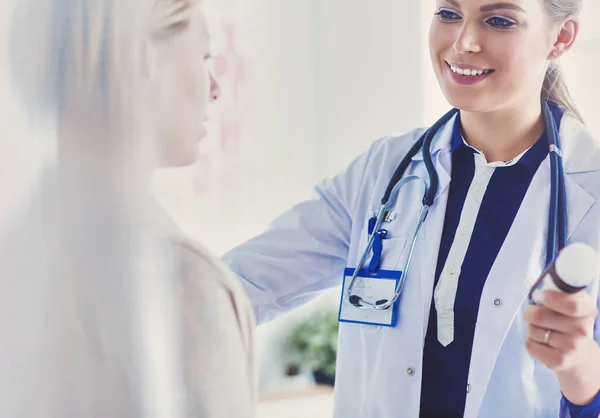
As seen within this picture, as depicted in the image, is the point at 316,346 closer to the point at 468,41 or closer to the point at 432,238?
the point at 432,238

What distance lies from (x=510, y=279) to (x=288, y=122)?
396 mm

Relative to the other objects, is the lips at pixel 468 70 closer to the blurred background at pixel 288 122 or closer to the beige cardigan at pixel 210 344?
the blurred background at pixel 288 122

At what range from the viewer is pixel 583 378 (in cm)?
92

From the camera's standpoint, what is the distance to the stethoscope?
3.31 ft

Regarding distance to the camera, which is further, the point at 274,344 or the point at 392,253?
the point at 392,253

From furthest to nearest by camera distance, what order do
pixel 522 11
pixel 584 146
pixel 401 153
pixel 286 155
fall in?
1. pixel 401 153
2. pixel 584 146
3. pixel 522 11
4. pixel 286 155

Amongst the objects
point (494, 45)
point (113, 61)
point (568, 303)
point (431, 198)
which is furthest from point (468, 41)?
point (113, 61)

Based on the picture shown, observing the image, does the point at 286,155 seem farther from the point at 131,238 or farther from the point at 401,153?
the point at 401,153

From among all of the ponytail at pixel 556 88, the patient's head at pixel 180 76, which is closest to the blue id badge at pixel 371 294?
the ponytail at pixel 556 88

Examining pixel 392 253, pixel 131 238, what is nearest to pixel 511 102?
pixel 392 253

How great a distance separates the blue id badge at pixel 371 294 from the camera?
1082mm

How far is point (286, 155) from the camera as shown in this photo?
0.86 m

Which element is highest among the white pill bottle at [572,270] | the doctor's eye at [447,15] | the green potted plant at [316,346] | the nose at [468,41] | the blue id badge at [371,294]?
the doctor's eye at [447,15]

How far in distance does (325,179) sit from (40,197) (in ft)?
1.82
